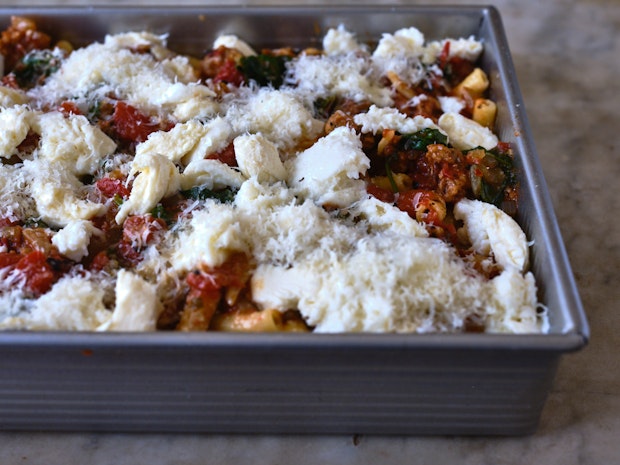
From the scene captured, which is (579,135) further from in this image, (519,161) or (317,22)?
(317,22)

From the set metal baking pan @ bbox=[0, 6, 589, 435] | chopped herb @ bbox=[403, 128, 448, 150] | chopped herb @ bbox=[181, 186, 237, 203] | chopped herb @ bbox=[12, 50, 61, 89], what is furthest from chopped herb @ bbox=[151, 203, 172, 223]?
chopped herb @ bbox=[12, 50, 61, 89]

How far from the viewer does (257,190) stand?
2.42m

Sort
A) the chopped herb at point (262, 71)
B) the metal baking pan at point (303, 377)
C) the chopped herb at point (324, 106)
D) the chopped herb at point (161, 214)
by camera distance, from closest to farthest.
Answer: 1. the metal baking pan at point (303, 377)
2. the chopped herb at point (161, 214)
3. the chopped herb at point (324, 106)
4. the chopped herb at point (262, 71)

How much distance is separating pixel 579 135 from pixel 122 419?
7.67 feet

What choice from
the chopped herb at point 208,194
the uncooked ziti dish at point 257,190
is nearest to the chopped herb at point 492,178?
the uncooked ziti dish at point 257,190

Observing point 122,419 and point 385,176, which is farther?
point 385,176

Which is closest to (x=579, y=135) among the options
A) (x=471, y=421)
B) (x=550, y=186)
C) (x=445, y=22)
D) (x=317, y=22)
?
(x=550, y=186)

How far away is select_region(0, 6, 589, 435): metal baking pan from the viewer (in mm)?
1926

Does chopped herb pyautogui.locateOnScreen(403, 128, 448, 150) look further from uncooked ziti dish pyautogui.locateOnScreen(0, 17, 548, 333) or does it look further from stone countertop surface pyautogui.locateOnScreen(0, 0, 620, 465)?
stone countertop surface pyautogui.locateOnScreen(0, 0, 620, 465)

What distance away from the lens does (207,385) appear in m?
2.08

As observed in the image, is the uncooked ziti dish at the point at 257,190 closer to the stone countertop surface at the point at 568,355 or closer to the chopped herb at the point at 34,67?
the chopped herb at the point at 34,67

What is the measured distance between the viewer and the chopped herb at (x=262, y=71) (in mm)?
3152

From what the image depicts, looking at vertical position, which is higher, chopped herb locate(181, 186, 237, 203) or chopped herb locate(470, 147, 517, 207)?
chopped herb locate(181, 186, 237, 203)

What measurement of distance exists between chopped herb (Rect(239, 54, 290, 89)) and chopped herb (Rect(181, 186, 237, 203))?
755 millimetres
